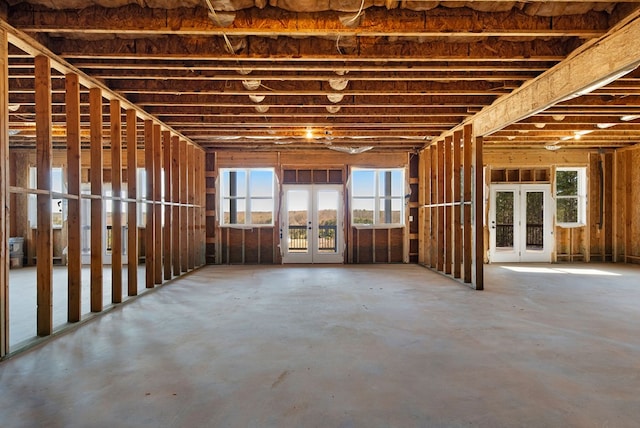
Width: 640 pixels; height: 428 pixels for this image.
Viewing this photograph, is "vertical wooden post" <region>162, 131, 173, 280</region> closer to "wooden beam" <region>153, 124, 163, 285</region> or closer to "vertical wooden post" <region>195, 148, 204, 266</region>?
"wooden beam" <region>153, 124, 163, 285</region>

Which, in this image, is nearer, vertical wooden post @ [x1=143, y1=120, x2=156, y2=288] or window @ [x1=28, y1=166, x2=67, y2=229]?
vertical wooden post @ [x1=143, y1=120, x2=156, y2=288]

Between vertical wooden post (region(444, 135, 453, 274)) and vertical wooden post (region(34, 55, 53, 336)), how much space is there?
6.18 m

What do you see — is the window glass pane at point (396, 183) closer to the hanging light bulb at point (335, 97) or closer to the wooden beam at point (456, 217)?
the wooden beam at point (456, 217)

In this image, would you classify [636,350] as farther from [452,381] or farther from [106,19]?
[106,19]

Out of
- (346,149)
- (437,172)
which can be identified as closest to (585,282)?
(437,172)

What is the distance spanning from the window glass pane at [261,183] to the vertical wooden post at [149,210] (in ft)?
11.3

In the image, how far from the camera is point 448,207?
7160 millimetres

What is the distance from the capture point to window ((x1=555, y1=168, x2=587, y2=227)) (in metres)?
9.45

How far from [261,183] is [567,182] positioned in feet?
33.4

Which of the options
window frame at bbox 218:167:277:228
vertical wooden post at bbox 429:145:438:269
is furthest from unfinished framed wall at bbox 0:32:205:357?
vertical wooden post at bbox 429:145:438:269

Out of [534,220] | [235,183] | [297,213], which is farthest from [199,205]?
[534,220]

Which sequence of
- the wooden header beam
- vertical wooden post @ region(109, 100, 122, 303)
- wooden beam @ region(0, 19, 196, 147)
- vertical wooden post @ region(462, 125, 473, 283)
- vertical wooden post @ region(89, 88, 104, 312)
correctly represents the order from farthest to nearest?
vertical wooden post @ region(462, 125, 473, 283), vertical wooden post @ region(109, 100, 122, 303), vertical wooden post @ region(89, 88, 104, 312), wooden beam @ region(0, 19, 196, 147), the wooden header beam

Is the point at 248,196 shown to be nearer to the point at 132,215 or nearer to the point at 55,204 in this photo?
the point at 132,215

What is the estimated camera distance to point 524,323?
4031 millimetres
